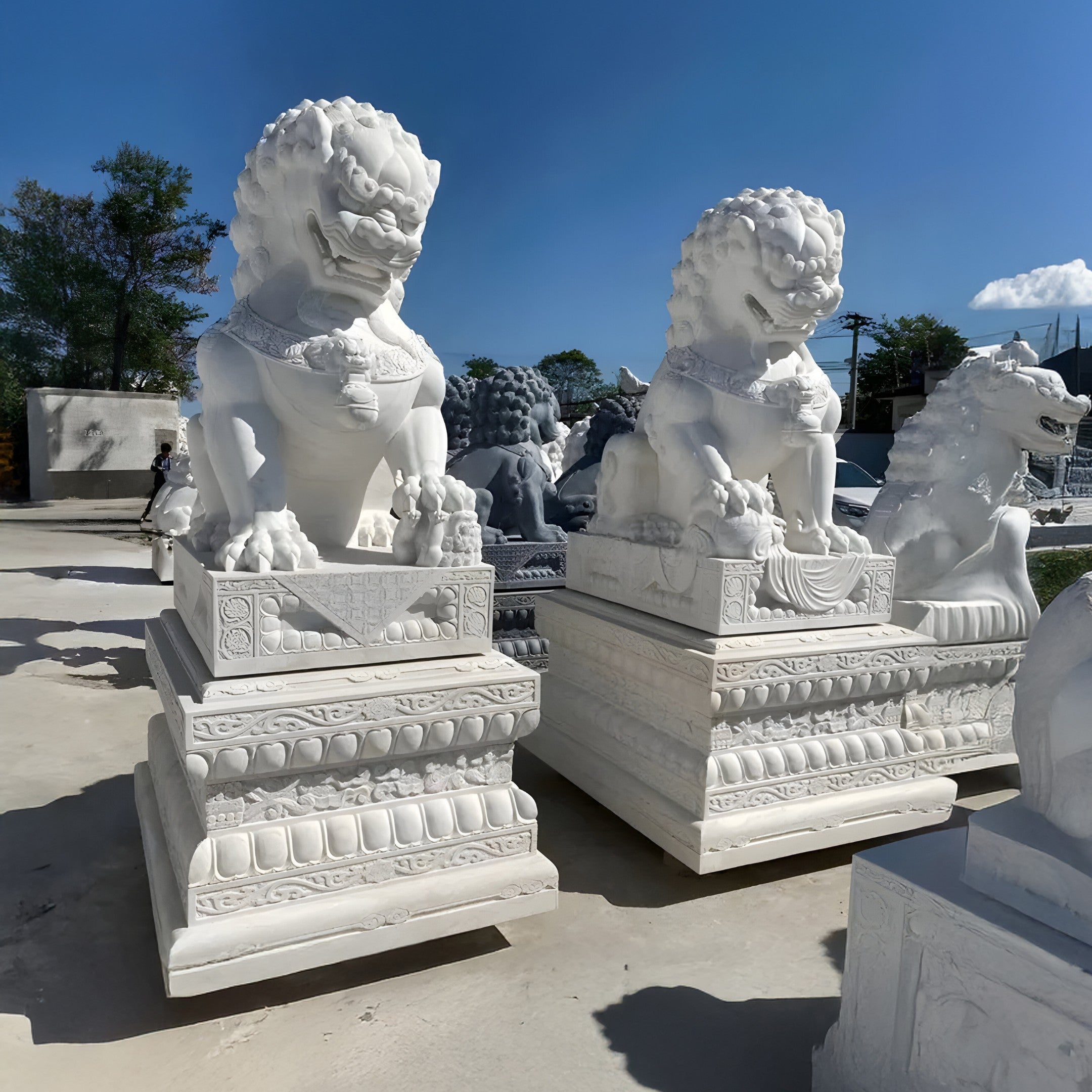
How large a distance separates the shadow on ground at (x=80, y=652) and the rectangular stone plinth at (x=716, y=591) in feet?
8.61

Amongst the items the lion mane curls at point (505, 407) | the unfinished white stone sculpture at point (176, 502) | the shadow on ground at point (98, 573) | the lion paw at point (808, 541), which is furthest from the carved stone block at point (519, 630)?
the shadow on ground at point (98, 573)

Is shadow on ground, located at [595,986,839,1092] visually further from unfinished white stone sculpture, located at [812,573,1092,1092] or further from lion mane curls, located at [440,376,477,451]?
lion mane curls, located at [440,376,477,451]

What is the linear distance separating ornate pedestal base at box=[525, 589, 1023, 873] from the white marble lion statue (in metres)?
0.33

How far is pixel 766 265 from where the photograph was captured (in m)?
2.43

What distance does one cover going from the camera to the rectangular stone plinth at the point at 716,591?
2371mm

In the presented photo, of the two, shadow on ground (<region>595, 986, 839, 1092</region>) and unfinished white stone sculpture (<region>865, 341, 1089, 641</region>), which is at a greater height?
unfinished white stone sculpture (<region>865, 341, 1089, 641</region>)

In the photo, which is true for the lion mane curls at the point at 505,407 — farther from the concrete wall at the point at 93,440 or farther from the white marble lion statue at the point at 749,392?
the concrete wall at the point at 93,440

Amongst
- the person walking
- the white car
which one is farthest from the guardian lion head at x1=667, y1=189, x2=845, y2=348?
the person walking

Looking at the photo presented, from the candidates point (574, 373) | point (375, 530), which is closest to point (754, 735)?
point (375, 530)

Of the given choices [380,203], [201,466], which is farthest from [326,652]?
[380,203]

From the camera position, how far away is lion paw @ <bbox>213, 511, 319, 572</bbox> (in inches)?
71.6

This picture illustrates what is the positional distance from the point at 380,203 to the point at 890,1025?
1936mm

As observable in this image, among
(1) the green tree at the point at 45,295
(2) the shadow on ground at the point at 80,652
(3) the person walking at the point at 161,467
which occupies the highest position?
(1) the green tree at the point at 45,295

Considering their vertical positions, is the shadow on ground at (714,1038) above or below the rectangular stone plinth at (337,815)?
below
